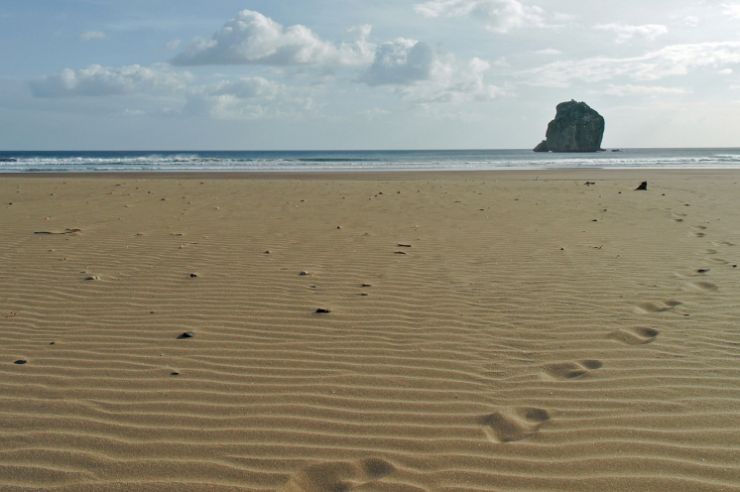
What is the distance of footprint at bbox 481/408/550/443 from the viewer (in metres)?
3.11

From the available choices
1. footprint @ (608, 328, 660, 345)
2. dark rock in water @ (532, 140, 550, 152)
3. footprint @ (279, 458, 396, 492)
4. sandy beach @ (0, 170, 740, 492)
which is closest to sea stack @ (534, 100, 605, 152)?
dark rock in water @ (532, 140, 550, 152)

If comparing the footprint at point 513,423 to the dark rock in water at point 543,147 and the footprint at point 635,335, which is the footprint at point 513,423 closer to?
the footprint at point 635,335

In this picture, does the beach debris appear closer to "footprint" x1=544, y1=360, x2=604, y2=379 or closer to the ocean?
"footprint" x1=544, y1=360, x2=604, y2=379

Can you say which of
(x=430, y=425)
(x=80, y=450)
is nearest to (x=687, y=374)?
(x=430, y=425)

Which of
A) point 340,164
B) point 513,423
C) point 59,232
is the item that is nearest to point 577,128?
point 340,164

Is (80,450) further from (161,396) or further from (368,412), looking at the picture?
(368,412)

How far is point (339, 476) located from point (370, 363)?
4.54 feet

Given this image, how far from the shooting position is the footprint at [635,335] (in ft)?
14.6

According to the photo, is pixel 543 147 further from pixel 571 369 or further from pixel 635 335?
pixel 571 369

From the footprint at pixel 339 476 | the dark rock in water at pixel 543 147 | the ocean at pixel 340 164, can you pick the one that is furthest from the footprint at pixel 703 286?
the dark rock in water at pixel 543 147

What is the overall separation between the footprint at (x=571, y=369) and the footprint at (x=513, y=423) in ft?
1.80

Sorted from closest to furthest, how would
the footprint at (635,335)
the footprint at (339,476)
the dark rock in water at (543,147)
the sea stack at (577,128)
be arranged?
the footprint at (339,476), the footprint at (635,335), the sea stack at (577,128), the dark rock in water at (543,147)

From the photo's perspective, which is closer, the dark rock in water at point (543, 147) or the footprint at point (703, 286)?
the footprint at point (703, 286)

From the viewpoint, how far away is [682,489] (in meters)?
2.66
